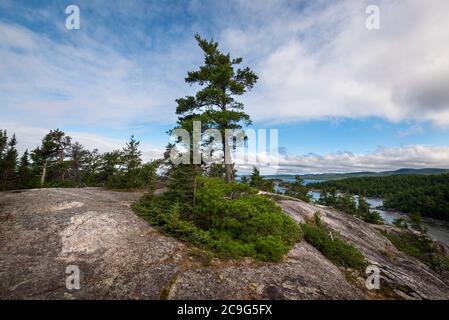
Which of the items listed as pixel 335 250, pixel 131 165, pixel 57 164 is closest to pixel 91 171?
pixel 57 164

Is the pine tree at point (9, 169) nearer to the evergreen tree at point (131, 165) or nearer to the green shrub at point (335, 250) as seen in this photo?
the evergreen tree at point (131, 165)

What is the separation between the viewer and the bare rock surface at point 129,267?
19.2ft

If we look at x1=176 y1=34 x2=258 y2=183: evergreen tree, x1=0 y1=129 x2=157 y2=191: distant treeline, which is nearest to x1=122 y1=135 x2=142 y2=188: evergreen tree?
x1=0 y1=129 x2=157 y2=191: distant treeline

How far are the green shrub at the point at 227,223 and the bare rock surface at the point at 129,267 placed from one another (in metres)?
0.47

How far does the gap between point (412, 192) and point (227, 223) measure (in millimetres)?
148390

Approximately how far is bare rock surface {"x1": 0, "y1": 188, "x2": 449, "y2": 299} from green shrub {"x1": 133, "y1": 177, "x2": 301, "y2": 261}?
1.55 ft

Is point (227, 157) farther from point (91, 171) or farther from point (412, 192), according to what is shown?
point (412, 192)

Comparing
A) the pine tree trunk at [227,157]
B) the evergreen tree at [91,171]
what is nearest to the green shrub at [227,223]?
the pine tree trunk at [227,157]

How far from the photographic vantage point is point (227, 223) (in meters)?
9.14

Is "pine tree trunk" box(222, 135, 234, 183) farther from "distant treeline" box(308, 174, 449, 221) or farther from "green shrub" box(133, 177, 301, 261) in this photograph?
"distant treeline" box(308, 174, 449, 221)

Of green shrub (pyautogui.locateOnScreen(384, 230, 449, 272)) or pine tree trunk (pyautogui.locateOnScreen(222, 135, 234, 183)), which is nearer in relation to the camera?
pine tree trunk (pyautogui.locateOnScreen(222, 135, 234, 183))

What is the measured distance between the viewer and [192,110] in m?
17.7

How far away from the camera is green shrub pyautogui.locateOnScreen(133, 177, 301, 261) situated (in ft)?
27.1

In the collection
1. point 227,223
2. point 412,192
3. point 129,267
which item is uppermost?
point 227,223
